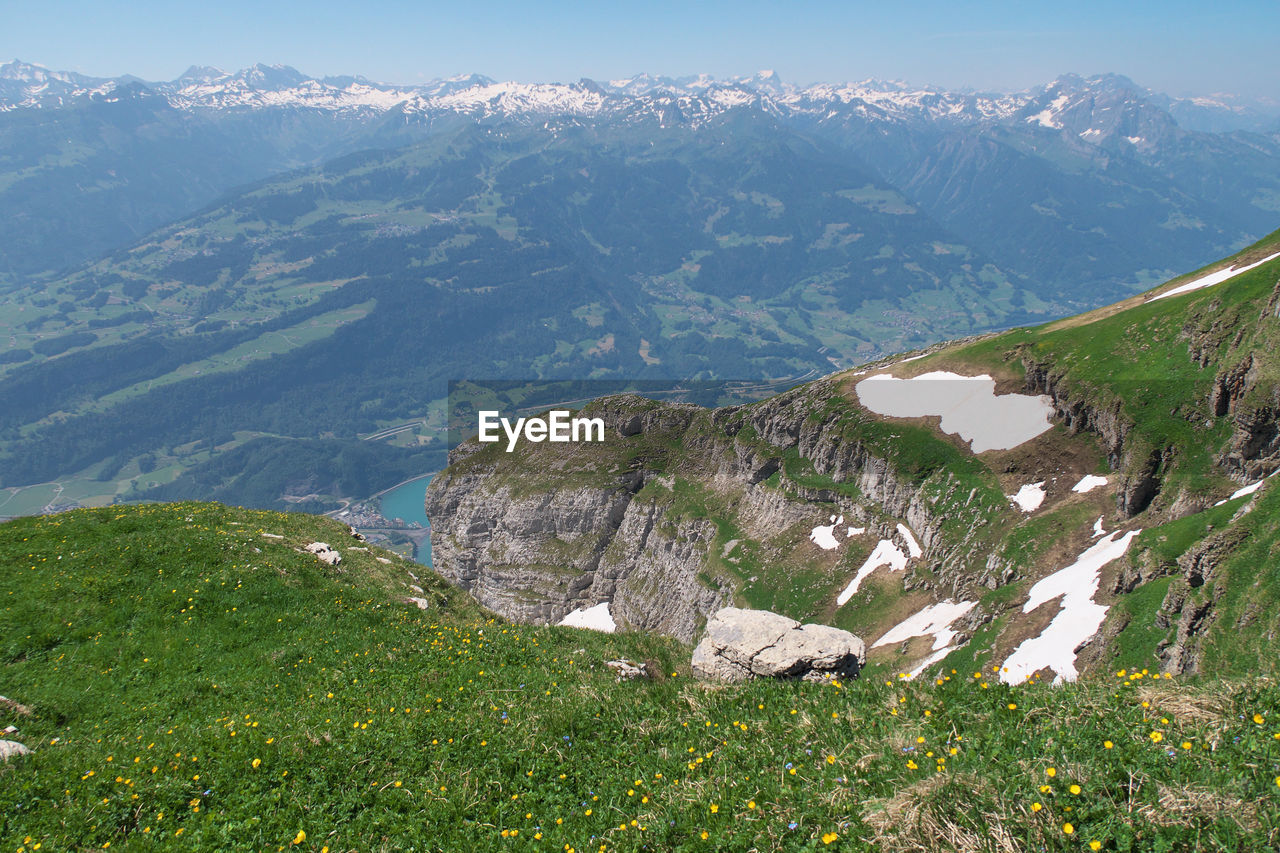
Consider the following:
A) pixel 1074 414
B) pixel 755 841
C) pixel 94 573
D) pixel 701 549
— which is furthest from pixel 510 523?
pixel 755 841

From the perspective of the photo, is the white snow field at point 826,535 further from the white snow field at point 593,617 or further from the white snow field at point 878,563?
the white snow field at point 593,617

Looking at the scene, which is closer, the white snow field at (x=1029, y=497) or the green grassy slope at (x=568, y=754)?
the green grassy slope at (x=568, y=754)

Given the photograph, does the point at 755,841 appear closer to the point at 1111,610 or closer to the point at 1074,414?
the point at 1111,610

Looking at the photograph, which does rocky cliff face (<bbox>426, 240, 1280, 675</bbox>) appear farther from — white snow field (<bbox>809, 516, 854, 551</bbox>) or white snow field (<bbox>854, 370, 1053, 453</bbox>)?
white snow field (<bbox>854, 370, 1053, 453</bbox>)

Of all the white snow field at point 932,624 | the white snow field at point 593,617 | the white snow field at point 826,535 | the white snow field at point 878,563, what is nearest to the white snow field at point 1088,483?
the white snow field at point 932,624

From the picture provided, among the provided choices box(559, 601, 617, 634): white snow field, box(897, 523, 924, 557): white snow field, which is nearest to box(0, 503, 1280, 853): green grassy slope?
box(897, 523, 924, 557): white snow field
